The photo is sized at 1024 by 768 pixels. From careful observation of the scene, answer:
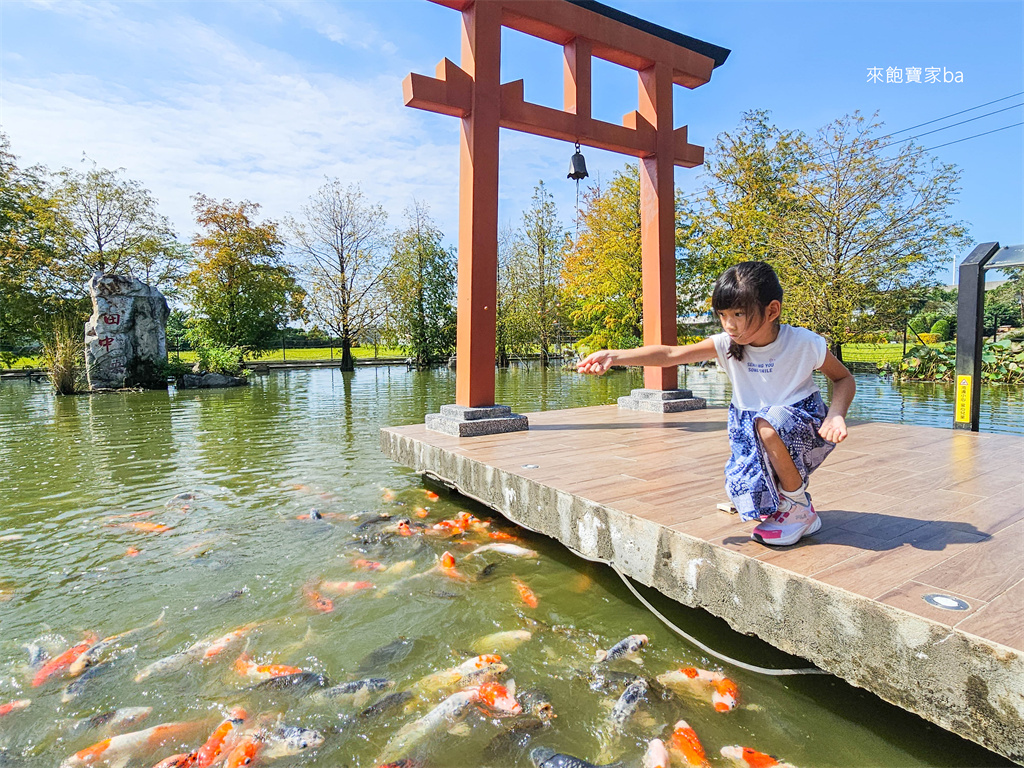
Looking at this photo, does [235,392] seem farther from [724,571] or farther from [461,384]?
[724,571]

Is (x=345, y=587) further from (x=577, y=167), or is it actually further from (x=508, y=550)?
(x=577, y=167)

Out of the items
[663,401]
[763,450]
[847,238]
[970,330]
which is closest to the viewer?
[763,450]

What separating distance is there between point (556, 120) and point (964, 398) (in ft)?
16.9

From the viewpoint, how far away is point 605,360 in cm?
263

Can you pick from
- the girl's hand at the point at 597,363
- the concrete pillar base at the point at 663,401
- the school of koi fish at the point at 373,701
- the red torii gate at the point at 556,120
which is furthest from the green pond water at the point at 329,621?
the concrete pillar base at the point at 663,401

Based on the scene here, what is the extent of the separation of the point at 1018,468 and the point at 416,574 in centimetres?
424

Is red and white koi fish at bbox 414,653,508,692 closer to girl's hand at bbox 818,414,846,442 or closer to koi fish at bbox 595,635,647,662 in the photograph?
koi fish at bbox 595,635,647,662

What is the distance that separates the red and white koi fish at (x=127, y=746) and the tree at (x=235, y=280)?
25807 mm

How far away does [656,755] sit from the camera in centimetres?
213

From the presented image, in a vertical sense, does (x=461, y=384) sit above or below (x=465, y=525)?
above

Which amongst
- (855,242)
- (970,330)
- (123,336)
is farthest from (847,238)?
(123,336)

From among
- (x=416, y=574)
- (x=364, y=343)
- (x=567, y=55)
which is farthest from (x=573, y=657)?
(x=364, y=343)

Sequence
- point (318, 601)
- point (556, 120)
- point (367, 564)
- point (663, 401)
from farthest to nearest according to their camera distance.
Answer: point (663, 401), point (556, 120), point (367, 564), point (318, 601)

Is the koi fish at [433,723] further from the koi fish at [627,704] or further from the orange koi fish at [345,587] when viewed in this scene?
the orange koi fish at [345,587]
